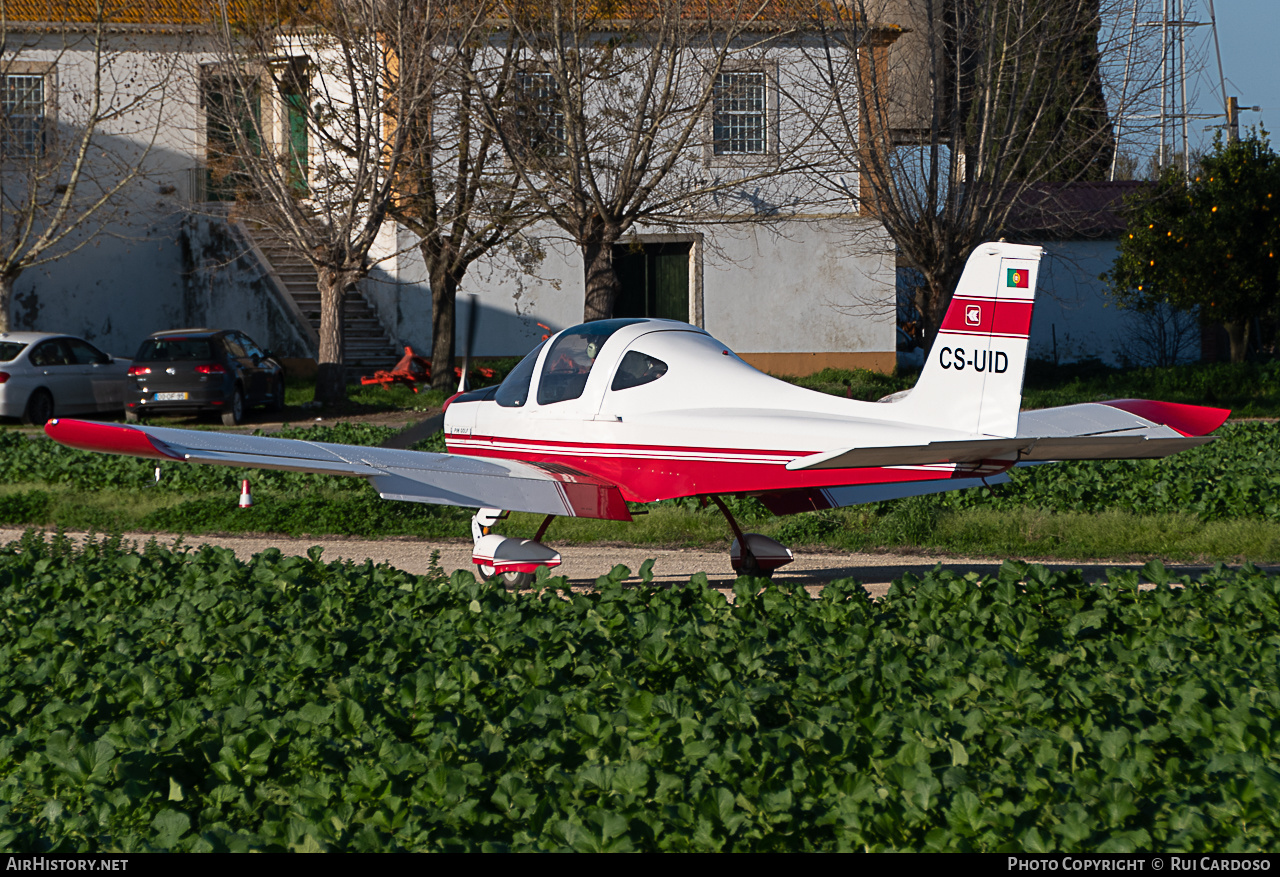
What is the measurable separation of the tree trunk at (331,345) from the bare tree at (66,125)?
6.31 meters

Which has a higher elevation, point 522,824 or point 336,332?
point 336,332

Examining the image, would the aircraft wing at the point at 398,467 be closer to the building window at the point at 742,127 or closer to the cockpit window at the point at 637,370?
the cockpit window at the point at 637,370

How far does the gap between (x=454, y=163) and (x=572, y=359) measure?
17362 mm

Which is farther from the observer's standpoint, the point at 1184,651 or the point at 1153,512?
the point at 1153,512

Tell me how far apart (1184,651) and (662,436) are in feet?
15.2

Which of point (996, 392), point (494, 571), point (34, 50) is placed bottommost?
point (494, 571)

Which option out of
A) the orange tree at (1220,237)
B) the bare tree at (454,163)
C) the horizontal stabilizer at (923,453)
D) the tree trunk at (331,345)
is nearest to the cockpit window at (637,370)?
the horizontal stabilizer at (923,453)

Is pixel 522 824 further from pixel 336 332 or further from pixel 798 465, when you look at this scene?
pixel 336 332

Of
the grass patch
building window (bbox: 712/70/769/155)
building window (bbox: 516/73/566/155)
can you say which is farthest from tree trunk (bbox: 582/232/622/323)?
the grass patch

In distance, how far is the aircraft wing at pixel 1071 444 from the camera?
7441 millimetres

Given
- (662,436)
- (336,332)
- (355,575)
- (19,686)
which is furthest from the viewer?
(336,332)

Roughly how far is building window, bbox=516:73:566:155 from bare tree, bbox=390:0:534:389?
1.50ft

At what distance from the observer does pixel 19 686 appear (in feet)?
16.3

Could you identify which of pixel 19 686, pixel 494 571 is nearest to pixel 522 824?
pixel 19 686
